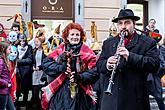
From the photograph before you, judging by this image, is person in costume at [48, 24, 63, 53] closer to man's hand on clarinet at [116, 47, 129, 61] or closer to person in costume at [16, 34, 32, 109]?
person in costume at [16, 34, 32, 109]

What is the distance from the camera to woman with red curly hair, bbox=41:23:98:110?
5613 mm

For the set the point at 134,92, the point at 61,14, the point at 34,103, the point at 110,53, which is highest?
the point at 61,14

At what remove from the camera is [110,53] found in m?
5.02

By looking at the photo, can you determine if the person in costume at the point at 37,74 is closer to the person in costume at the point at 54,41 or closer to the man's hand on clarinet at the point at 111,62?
the person in costume at the point at 54,41

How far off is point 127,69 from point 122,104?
0.40 m

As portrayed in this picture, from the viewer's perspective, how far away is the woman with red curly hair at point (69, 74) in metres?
5.61

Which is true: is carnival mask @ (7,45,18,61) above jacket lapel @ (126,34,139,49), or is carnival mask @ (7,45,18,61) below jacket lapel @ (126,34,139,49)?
below

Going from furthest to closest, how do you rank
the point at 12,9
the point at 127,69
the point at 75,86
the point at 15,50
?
1. the point at 12,9
2. the point at 15,50
3. the point at 75,86
4. the point at 127,69

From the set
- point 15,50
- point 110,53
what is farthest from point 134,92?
point 15,50

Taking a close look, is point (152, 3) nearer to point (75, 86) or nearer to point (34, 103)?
point (34, 103)

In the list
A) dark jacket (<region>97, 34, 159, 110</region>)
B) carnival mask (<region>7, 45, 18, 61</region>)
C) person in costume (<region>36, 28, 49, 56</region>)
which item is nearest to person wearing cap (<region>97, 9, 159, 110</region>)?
dark jacket (<region>97, 34, 159, 110</region>)

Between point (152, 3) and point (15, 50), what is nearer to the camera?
point (15, 50)

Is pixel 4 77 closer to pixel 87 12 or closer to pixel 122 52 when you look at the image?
pixel 122 52

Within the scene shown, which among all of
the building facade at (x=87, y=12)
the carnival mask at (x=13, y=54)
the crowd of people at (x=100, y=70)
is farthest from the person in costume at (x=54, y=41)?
the crowd of people at (x=100, y=70)
